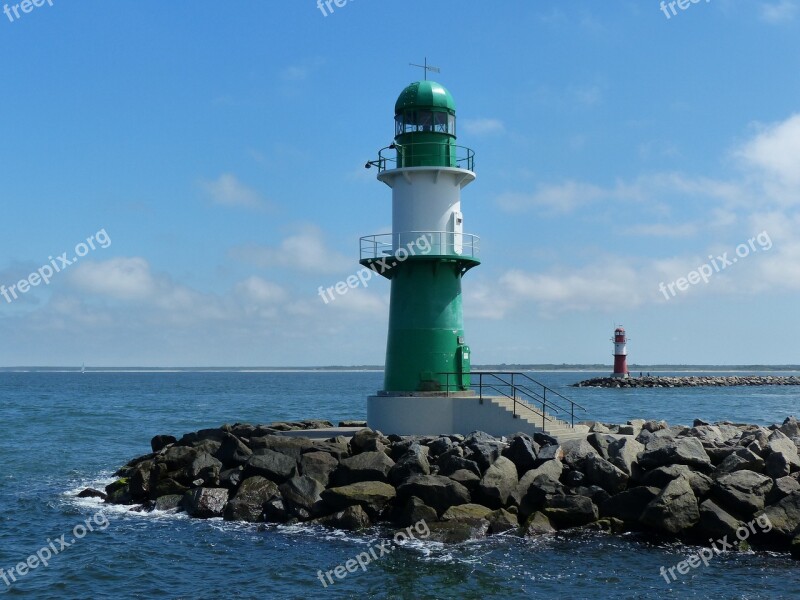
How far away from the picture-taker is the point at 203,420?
146 feet

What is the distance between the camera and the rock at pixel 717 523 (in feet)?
44.6

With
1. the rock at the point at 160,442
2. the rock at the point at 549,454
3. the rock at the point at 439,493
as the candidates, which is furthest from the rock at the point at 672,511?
the rock at the point at 160,442

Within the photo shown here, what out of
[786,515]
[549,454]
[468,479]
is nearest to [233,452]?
[468,479]

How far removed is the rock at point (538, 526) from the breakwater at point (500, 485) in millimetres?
20

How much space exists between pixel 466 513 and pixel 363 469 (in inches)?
97.1

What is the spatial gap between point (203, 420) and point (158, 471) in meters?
26.9

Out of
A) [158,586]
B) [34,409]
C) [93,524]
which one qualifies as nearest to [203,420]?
[34,409]

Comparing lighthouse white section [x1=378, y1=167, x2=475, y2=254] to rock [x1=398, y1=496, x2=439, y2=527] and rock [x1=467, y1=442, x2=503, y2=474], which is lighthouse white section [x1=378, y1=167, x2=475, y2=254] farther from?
rock [x1=398, y1=496, x2=439, y2=527]

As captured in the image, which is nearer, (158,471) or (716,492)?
(716,492)

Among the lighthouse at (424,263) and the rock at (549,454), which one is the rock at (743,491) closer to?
the rock at (549,454)

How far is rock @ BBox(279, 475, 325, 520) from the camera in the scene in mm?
15648

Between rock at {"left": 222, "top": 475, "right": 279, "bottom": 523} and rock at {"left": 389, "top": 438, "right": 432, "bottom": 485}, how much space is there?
92.8 inches

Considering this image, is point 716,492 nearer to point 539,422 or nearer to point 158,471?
point 539,422

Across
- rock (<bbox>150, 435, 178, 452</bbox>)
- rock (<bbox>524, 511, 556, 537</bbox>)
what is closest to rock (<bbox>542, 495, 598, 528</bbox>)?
rock (<bbox>524, 511, 556, 537</bbox>)
